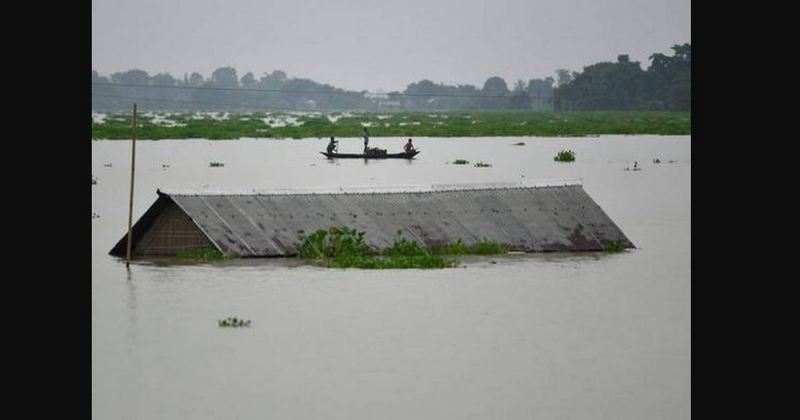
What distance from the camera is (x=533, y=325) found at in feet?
53.3

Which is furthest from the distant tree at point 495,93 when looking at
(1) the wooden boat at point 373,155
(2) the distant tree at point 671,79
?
(1) the wooden boat at point 373,155

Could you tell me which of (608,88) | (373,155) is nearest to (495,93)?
(608,88)

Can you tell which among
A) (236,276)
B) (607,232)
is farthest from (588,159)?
(236,276)

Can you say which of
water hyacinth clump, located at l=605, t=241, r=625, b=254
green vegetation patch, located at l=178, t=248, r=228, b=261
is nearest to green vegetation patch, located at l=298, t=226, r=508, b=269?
green vegetation patch, located at l=178, t=248, r=228, b=261

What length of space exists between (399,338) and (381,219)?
4.07m

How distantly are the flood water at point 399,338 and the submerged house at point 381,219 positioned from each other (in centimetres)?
29

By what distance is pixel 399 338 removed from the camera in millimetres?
15359

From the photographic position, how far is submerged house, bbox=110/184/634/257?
61.0 feet

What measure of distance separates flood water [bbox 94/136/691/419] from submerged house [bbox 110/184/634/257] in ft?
0.94

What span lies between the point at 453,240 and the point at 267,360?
5.63 meters

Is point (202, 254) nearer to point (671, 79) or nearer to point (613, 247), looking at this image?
point (613, 247)

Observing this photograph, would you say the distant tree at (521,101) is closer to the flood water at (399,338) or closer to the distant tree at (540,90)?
the distant tree at (540,90)

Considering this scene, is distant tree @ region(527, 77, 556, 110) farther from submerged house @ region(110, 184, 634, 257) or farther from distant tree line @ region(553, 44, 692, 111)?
submerged house @ region(110, 184, 634, 257)

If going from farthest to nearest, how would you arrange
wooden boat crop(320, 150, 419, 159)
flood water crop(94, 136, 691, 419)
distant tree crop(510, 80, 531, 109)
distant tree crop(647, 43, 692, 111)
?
1. distant tree crop(510, 80, 531, 109)
2. distant tree crop(647, 43, 692, 111)
3. wooden boat crop(320, 150, 419, 159)
4. flood water crop(94, 136, 691, 419)
